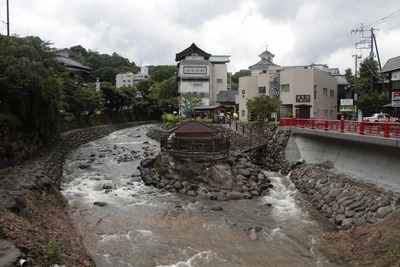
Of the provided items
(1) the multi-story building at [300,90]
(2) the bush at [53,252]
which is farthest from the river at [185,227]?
(1) the multi-story building at [300,90]

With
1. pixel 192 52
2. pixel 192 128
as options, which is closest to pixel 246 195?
pixel 192 128

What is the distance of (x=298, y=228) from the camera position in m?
13.9

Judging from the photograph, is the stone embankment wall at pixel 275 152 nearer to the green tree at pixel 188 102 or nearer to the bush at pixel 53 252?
the bush at pixel 53 252

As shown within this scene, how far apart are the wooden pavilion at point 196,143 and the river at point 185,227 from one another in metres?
3.34

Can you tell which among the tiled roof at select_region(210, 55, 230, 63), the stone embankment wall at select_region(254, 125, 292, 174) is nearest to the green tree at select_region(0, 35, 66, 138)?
the stone embankment wall at select_region(254, 125, 292, 174)

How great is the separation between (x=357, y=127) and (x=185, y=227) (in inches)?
452

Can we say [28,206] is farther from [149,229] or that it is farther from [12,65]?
[12,65]

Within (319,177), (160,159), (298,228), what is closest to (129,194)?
(160,159)

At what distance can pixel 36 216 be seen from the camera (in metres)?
12.3

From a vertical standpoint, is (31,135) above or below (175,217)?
above

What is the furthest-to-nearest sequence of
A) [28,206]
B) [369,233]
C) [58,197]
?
[58,197]
[28,206]
[369,233]

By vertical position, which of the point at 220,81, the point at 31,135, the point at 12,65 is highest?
the point at 220,81

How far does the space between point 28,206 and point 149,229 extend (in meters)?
5.02

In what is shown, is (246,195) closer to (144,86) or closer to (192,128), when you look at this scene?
(192,128)
